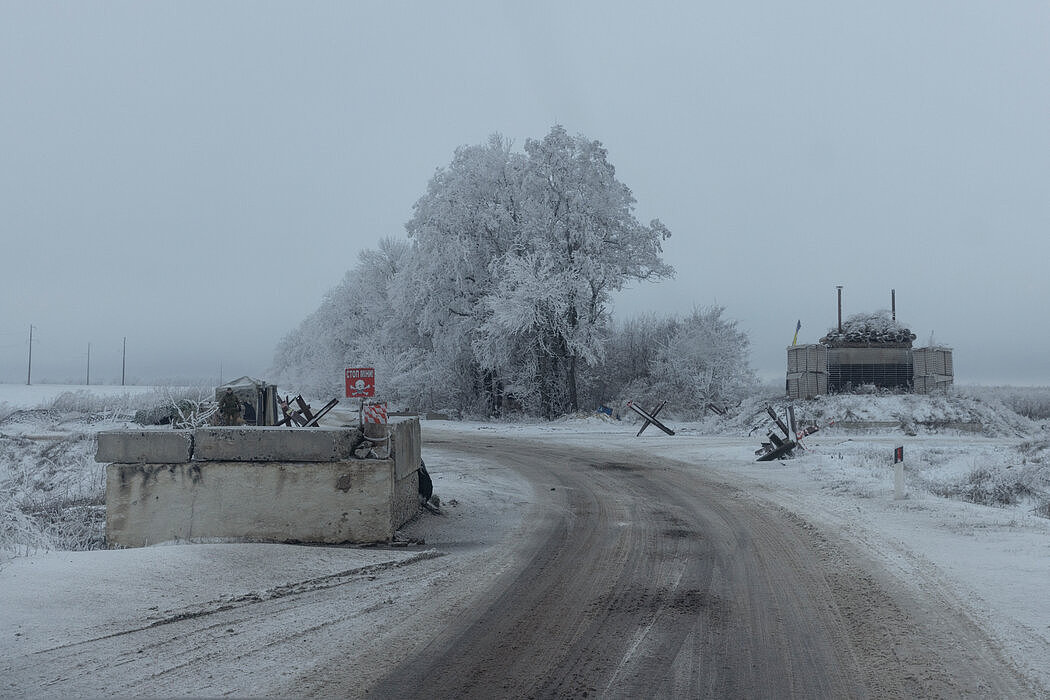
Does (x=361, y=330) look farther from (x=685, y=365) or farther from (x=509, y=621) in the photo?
(x=509, y=621)

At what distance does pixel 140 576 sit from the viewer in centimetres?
669

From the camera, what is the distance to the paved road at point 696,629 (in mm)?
4750

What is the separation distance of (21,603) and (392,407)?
3787 centimetres

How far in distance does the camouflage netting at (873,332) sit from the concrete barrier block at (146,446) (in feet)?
106

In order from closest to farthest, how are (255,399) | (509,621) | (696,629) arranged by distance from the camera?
1. (696,629)
2. (509,621)
3. (255,399)

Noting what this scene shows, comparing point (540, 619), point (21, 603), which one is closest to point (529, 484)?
point (540, 619)

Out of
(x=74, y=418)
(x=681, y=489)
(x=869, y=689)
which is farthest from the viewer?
(x=74, y=418)

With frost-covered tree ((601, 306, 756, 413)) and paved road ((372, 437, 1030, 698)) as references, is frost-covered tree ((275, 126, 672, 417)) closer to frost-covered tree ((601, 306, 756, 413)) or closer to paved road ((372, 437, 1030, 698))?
frost-covered tree ((601, 306, 756, 413))

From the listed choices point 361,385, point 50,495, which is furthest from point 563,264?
point 361,385

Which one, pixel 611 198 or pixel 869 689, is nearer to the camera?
pixel 869 689

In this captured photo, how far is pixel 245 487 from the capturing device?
29.7 ft

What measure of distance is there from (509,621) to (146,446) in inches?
208

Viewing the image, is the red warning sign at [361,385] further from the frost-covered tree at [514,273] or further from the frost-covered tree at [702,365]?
the frost-covered tree at [702,365]

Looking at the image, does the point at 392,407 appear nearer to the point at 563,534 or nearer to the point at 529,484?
the point at 529,484
